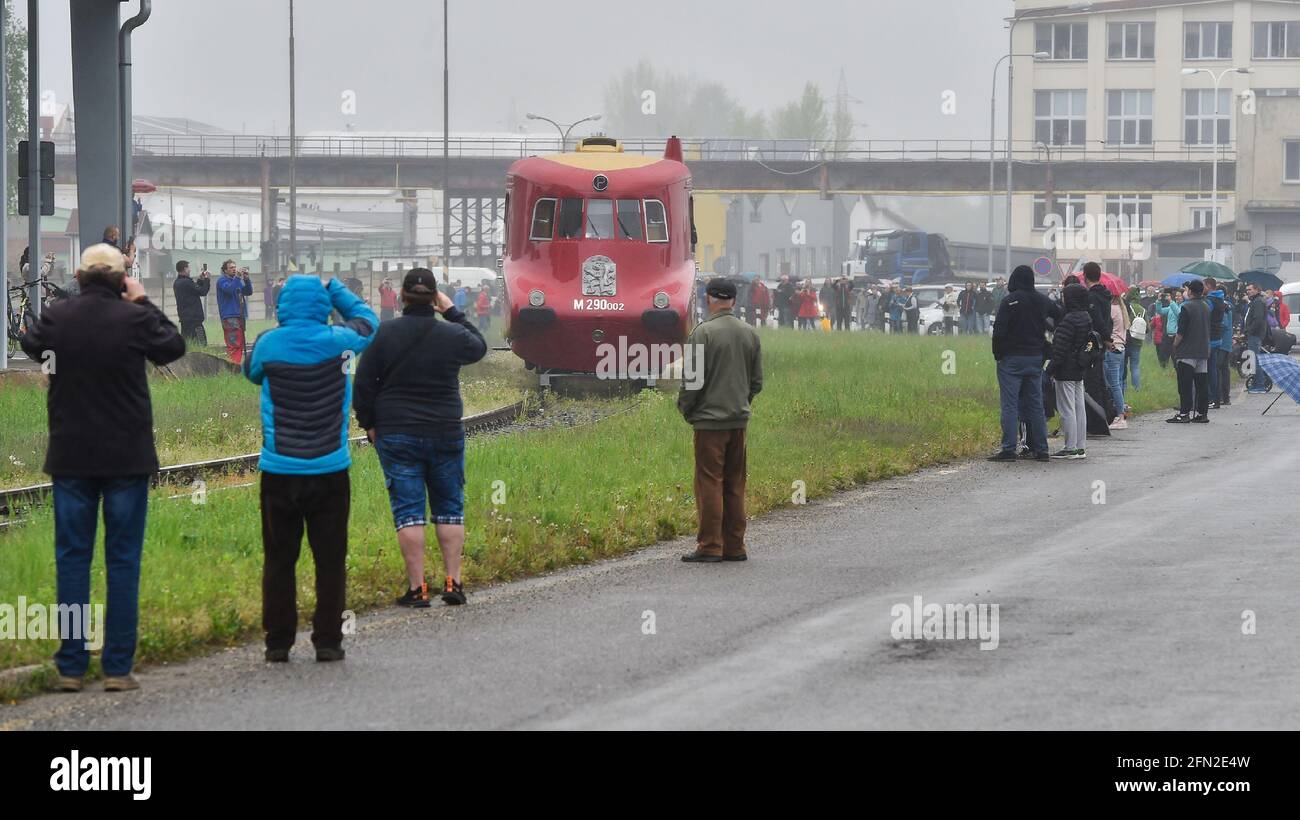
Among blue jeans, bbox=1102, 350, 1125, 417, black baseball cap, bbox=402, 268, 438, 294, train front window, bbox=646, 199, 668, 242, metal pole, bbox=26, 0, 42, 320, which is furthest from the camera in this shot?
train front window, bbox=646, 199, 668, 242

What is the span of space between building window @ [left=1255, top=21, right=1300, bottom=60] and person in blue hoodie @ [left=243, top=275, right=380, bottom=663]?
10247 cm

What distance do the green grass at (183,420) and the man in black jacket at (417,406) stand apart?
6456 mm

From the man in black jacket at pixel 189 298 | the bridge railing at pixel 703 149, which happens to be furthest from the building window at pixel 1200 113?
the man in black jacket at pixel 189 298

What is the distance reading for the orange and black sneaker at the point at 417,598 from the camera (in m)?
10.5

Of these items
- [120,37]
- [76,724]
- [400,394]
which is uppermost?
[120,37]

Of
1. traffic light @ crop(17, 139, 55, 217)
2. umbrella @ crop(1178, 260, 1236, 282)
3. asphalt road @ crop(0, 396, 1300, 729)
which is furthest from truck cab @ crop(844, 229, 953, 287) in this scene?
asphalt road @ crop(0, 396, 1300, 729)

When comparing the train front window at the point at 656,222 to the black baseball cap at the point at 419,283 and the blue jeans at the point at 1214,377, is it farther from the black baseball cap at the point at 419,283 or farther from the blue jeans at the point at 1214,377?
the black baseball cap at the point at 419,283

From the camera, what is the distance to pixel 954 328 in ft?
192

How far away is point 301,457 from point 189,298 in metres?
21.9

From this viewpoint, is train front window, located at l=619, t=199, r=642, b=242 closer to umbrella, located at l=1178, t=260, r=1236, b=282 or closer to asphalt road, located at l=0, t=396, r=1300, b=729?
asphalt road, located at l=0, t=396, r=1300, b=729

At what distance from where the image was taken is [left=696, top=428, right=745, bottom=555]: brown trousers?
12.3 metres
